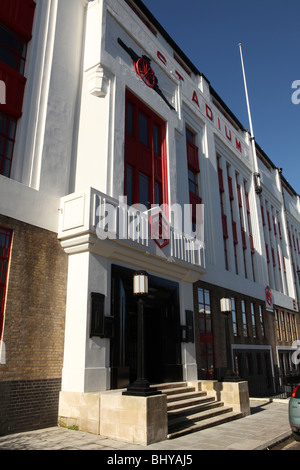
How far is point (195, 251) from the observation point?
1494 cm

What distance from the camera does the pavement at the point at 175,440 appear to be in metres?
7.33

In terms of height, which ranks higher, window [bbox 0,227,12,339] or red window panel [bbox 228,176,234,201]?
red window panel [bbox 228,176,234,201]

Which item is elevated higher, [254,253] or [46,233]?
[254,253]

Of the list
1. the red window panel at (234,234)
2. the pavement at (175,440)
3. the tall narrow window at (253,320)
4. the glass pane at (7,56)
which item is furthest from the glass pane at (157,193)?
the tall narrow window at (253,320)

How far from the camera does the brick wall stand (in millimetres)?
8609

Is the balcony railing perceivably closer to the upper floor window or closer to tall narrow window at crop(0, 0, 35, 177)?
tall narrow window at crop(0, 0, 35, 177)

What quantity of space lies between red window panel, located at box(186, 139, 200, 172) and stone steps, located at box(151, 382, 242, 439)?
1167 centimetres

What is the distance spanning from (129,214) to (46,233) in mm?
2672

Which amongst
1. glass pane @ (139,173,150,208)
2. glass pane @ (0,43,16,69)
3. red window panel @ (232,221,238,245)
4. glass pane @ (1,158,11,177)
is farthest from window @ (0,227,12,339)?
red window panel @ (232,221,238,245)

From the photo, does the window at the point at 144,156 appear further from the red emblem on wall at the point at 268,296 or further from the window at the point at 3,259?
the red emblem on wall at the point at 268,296

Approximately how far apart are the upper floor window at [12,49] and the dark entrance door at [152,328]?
7286 mm
